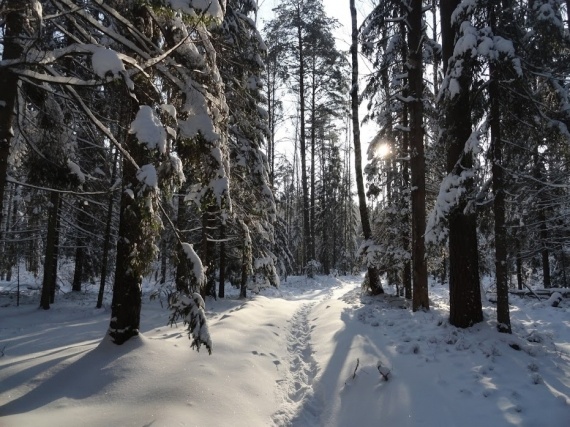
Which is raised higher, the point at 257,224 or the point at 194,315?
the point at 257,224

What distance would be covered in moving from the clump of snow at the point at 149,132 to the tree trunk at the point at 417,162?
304 inches

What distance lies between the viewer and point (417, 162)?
1038 cm

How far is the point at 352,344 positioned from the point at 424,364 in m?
1.72

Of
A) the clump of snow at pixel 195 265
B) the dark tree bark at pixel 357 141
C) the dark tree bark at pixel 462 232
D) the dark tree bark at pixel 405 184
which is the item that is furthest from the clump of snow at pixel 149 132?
the dark tree bark at pixel 357 141

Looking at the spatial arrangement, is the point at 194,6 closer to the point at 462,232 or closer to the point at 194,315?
the point at 194,315

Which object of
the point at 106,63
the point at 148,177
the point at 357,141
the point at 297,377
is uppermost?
the point at 357,141

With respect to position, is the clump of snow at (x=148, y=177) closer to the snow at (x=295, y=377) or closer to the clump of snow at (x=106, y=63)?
the clump of snow at (x=106, y=63)

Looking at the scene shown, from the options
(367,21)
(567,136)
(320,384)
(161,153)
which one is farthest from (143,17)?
(367,21)

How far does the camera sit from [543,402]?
4.60 m

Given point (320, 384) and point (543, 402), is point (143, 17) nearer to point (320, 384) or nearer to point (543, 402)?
point (320, 384)

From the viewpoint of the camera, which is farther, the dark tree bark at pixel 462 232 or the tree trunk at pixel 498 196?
the dark tree bark at pixel 462 232

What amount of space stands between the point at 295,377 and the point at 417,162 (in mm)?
6778

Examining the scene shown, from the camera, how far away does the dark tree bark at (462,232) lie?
7605 mm

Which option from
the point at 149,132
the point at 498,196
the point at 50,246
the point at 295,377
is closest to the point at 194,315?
the point at 149,132
